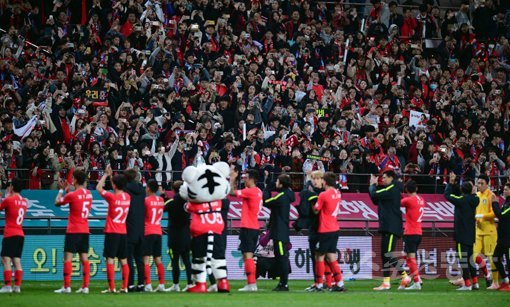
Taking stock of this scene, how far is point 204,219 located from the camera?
19000 mm

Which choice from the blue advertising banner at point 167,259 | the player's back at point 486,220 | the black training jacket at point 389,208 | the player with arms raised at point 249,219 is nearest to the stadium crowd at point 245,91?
the blue advertising banner at point 167,259

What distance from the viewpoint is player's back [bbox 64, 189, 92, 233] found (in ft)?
62.0

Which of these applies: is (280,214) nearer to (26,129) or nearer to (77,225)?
(77,225)

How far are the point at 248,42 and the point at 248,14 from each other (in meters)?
1.69

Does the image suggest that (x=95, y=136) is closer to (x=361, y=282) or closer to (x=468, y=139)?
(x=361, y=282)

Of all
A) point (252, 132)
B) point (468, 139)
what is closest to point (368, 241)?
point (252, 132)

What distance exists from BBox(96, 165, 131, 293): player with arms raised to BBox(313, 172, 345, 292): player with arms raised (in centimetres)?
355

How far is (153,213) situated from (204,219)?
1544mm

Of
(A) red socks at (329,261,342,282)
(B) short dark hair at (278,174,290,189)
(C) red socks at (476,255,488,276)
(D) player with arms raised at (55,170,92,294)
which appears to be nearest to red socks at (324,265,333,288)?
(A) red socks at (329,261,342,282)

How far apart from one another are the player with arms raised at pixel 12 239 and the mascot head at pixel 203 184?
310 centimetres

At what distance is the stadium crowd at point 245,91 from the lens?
26.0 metres

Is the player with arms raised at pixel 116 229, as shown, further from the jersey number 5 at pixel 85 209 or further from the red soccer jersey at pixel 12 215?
the red soccer jersey at pixel 12 215

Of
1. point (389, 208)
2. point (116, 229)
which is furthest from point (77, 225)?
point (389, 208)

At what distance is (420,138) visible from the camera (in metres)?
29.8
